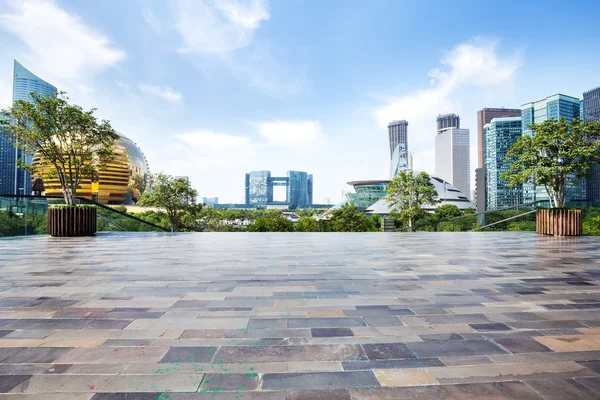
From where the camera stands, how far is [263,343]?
8.15ft

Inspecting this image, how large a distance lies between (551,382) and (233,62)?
20.8 m

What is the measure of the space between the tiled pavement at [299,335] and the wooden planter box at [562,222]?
29.4ft

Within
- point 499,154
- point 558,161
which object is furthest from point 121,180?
point 499,154

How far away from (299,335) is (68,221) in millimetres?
13067

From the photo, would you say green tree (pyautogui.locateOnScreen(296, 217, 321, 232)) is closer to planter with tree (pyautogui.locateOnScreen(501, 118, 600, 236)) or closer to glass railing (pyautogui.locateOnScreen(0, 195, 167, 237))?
planter with tree (pyautogui.locateOnScreen(501, 118, 600, 236))

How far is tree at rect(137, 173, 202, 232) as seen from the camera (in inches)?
926

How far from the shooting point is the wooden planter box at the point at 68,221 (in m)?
11.8

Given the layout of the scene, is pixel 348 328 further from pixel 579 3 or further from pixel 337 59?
pixel 337 59

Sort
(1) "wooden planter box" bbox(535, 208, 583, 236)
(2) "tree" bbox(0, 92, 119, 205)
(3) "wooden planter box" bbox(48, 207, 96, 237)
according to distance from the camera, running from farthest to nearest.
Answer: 1. (1) "wooden planter box" bbox(535, 208, 583, 236)
2. (3) "wooden planter box" bbox(48, 207, 96, 237)
3. (2) "tree" bbox(0, 92, 119, 205)

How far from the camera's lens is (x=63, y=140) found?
12.0 metres

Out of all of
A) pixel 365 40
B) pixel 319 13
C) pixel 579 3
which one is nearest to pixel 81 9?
pixel 319 13

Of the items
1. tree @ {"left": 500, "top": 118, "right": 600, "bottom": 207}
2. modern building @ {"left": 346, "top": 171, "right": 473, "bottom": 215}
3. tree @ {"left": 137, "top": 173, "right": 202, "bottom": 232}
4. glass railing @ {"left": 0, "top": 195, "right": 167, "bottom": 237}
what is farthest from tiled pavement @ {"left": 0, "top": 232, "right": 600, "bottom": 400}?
modern building @ {"left": 346, "top": 171, "right": 473, "bottom": 215}

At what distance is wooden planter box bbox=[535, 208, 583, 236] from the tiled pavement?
29.4ft

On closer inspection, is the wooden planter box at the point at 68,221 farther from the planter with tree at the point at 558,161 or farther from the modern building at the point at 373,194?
the modern building at the point at 373,194
